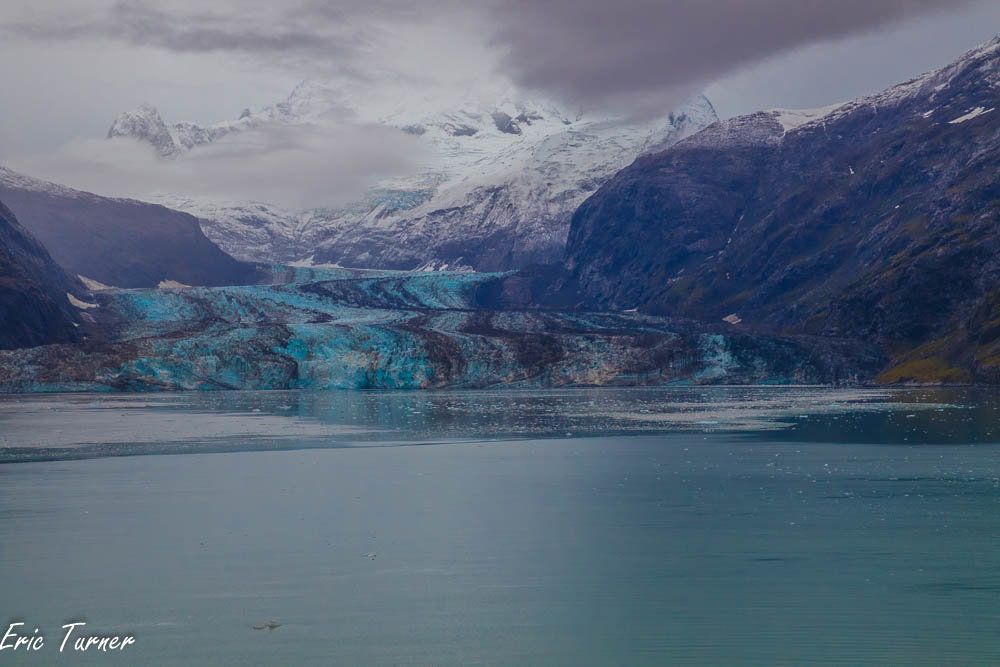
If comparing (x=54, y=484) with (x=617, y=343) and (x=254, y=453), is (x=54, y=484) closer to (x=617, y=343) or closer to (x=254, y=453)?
(x=254, y=453)

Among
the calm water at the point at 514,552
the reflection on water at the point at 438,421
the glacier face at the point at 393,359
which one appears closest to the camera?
the calm water at the point at 514,552

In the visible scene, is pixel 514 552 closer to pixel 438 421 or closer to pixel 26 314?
pixel 438 421

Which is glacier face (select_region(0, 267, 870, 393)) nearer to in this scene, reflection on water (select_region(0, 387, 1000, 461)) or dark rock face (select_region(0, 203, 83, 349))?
dark rock face (select_region(0, 203, 83, 349))

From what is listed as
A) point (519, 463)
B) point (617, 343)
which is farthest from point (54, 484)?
point (617, 343)

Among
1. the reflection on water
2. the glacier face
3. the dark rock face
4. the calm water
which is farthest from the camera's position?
the dark rock face

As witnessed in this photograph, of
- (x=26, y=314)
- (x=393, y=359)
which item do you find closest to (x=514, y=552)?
(x=393, y=359)

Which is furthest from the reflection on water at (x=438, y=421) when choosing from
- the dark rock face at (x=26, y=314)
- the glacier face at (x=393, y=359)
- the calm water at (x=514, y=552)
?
the dark rock face at (x=26, y=314)

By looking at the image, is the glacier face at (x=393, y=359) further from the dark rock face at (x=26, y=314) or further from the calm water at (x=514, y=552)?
the calm water at (x=514, y=552)

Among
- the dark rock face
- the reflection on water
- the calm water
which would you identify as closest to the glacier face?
the dark rock face
